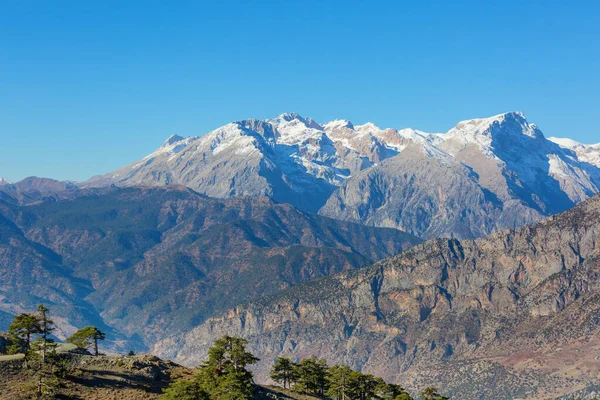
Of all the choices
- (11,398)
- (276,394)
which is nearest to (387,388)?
(276,394)

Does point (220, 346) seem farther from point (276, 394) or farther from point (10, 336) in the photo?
point (10, 336)

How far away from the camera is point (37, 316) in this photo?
470 ft

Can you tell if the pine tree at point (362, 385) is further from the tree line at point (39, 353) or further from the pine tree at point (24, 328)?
the pine tree at point (24, 328)

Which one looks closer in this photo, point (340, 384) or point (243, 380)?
point (243, 380)

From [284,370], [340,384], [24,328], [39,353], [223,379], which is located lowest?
[223,379]

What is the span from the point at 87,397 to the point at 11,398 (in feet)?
40.8

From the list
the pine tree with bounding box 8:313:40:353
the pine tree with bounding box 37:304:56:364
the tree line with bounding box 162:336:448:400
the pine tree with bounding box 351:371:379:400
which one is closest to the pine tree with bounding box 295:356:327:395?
the tree line with bounding box 162:336:448:400

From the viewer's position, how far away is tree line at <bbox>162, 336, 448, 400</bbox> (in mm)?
140750

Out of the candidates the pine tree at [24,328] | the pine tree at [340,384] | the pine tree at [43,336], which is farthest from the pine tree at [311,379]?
the pine tree at [43,336]

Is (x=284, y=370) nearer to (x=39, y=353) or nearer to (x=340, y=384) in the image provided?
(x=340, y=384)

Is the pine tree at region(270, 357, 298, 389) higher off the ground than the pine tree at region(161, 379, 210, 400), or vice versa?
the pine tree at region(270, 357, 298, 389)

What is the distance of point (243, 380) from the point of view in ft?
484

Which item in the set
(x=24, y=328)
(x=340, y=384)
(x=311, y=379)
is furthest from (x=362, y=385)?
(x=24, y=328)

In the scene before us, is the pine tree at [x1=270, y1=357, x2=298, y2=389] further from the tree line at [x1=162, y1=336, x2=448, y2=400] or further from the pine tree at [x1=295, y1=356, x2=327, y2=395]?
the pine tree at [x1=295, y1=356, x2=327, y2=395]
